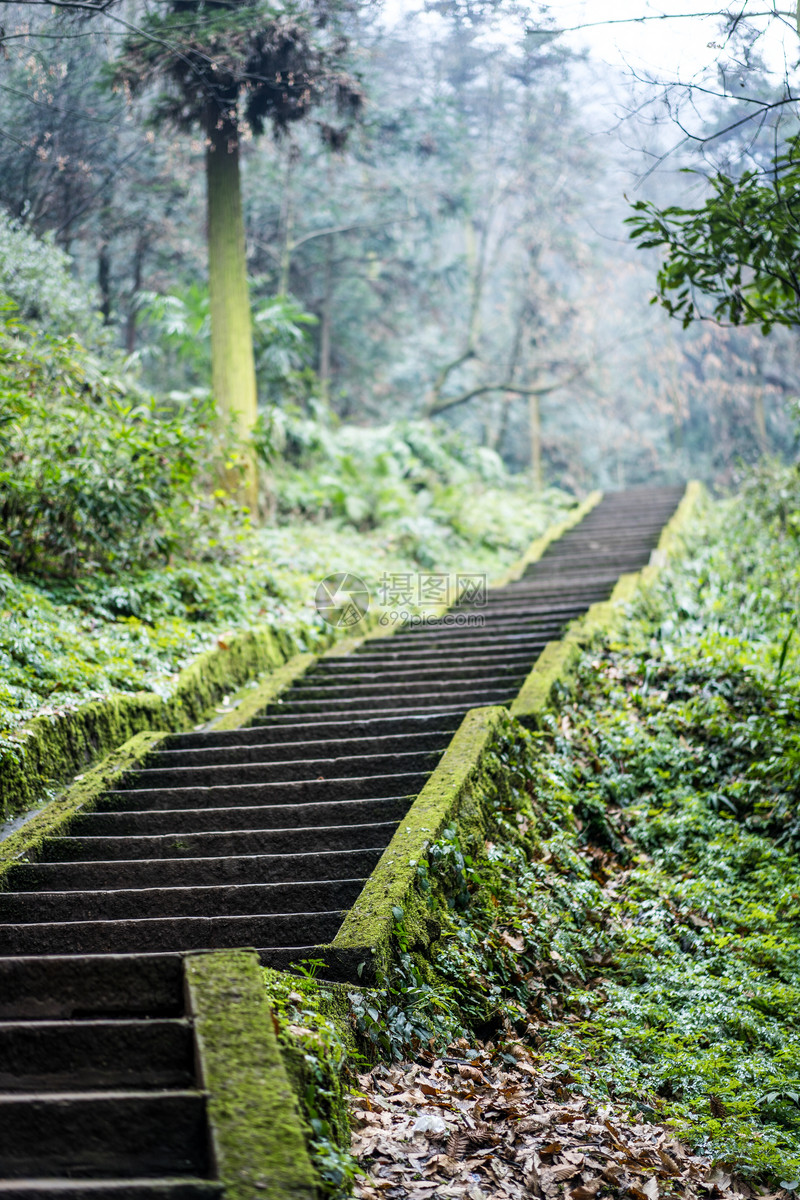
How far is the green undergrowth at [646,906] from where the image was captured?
12.3ft

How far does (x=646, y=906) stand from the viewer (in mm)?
5324

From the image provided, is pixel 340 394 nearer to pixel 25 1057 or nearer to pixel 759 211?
pixel 759 211

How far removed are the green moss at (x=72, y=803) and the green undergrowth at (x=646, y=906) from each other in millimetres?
1958

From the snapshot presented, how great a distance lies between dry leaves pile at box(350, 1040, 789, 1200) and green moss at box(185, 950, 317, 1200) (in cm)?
45

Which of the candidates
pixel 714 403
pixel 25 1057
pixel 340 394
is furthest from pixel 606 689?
pixel 714 403

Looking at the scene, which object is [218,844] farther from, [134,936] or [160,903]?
[134,936]

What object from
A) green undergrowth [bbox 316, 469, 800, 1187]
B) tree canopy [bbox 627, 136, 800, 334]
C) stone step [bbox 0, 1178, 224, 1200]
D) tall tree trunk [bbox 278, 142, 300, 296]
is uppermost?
tall tree trunk [bbox 278, 142, 300, 296]

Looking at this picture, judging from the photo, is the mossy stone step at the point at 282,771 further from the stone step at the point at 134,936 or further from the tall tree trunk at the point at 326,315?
the tall tree trunk at the point at 326,315

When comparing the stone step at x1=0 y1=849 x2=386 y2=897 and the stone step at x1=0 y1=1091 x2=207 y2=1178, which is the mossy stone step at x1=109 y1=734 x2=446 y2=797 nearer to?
the stone step at x1=0 y1=849 x2=386 y2=897

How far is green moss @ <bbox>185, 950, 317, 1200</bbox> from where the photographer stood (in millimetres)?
2254

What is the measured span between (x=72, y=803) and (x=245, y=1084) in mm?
2868

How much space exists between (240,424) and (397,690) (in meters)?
4.88

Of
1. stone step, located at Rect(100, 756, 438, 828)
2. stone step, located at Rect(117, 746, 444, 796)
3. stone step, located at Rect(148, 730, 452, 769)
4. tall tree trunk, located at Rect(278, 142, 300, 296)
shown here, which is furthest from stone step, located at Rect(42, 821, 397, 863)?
tall tree trunk, located at Rect(278, 142, 300, 296)

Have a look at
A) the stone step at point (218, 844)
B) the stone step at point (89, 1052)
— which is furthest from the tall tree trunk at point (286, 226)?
the stone step at point (89, 1052)
